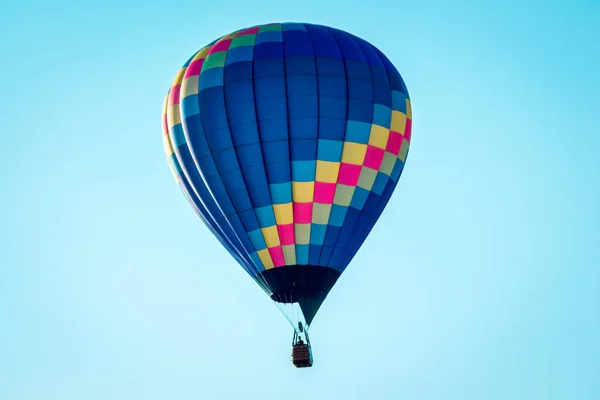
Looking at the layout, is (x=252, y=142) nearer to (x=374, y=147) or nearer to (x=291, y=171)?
(x=291, y=171)

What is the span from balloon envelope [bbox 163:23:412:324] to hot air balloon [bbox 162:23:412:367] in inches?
0.7

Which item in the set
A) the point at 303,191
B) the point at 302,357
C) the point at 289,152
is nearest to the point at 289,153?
the point at 289,152

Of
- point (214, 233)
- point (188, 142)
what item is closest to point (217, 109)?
point (188, 142)

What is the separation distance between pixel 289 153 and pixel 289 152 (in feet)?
0.06

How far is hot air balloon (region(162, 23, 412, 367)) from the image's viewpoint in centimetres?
2314

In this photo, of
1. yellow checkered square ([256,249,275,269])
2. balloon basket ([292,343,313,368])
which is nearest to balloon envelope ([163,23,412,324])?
yellow checkered square ([256,249,275,269])

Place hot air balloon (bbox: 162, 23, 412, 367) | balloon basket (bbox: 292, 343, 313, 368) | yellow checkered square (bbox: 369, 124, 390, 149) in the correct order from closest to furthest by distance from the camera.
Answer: balloon basket (bbox: 292, 343, 313, 368)
hot air balloon (bbox: 162, 23, 412, 367)
yellow checkered square (bbox: 369, 124, 390, 149)

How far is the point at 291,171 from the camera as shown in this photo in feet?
76.1

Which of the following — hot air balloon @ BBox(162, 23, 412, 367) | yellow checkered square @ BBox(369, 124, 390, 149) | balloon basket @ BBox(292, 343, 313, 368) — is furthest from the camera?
yellow checkered square @ BBox(369, 124, 390, 149)

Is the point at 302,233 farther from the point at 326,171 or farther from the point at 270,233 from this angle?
the point at 326,171

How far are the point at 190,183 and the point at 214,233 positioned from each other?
1.03 m

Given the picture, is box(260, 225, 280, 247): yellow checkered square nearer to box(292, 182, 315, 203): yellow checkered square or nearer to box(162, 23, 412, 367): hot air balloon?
box(162, 23, 412, 367): hot air balloon

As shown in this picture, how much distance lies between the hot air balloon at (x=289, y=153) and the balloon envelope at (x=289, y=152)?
2 centimetres

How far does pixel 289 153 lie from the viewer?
23.2 meters
